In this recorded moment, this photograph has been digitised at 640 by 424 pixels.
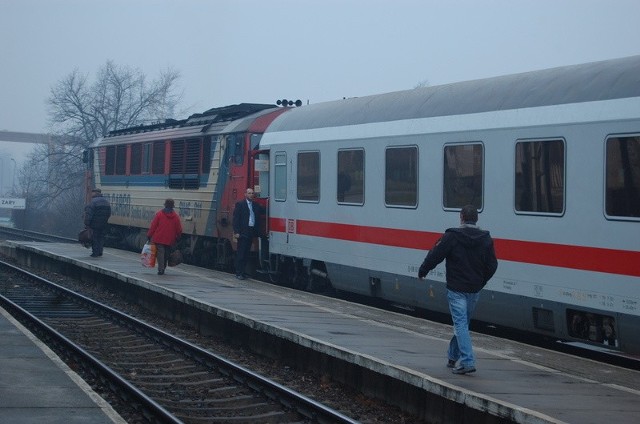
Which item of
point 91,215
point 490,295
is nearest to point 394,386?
point 490,295

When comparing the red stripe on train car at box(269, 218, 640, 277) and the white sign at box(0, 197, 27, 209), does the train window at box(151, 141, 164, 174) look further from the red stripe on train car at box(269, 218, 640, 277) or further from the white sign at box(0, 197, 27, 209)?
the white sign at box(0, 197, 27, 209)

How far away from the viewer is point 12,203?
56.7 meters

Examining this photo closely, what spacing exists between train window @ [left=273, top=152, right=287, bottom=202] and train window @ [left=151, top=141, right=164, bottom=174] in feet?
22.7

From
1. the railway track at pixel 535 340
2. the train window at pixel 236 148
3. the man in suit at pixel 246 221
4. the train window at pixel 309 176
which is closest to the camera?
the railway track at pixel 535 340

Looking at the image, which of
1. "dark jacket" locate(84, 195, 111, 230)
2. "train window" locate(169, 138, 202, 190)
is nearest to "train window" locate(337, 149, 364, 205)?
"train window" locate(169, 138, 202, 190)

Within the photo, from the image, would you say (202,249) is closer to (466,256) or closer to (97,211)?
(97,211)

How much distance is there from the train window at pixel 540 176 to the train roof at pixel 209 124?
32.3ft

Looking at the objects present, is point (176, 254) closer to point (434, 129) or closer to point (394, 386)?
point (434, 129)

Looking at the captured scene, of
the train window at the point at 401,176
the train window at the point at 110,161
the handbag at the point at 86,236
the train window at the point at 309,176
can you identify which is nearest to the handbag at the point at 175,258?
the train window at the point at 309,176

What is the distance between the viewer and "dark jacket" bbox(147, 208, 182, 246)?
2053 cm

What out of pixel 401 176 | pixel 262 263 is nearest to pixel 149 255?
pixel 262 263

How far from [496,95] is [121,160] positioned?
705 inches

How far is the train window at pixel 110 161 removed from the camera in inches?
1196

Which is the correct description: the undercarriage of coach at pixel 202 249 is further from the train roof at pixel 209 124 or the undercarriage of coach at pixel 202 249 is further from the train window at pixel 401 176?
the train window at pixel 401 176
